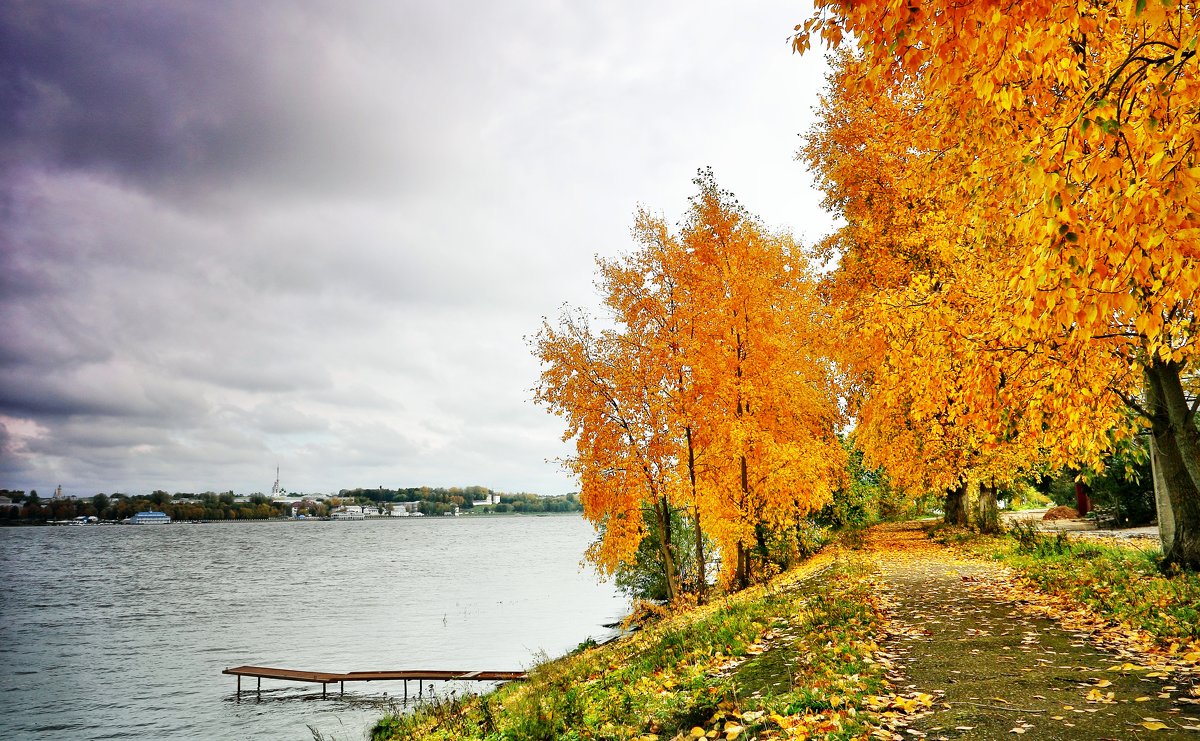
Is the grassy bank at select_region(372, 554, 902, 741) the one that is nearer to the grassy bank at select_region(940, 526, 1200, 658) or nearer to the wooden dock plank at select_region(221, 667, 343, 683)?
the grassy bank at select_region(940, 526, 1200, 658)

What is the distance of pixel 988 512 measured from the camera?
22062mm

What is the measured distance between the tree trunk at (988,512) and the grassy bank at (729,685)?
470 inches

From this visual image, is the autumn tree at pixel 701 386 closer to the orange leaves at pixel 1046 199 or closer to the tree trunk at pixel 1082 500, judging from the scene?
the orange leaves at pixel 1046 199

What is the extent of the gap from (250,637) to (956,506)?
36280 mm

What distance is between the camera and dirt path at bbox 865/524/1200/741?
5152mm

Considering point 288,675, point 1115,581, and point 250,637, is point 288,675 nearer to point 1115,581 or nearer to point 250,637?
point 250,637

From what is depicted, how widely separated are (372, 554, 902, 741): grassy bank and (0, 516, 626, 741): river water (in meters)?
9.26

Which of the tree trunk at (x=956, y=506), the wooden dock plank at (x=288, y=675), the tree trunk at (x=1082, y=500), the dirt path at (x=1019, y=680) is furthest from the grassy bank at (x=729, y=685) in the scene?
the tree trunk at (x=1082, y=500)

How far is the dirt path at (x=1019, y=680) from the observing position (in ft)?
16.9

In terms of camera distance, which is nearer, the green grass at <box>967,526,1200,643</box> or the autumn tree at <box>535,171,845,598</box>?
the green grass at <box>967,526,1200,643</box>


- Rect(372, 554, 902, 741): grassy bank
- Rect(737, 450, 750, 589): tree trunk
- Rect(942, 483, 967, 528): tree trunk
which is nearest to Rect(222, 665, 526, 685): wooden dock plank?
Rect(372, 554, 902, 741): grassy bank

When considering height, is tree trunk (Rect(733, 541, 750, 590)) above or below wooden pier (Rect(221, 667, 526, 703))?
above

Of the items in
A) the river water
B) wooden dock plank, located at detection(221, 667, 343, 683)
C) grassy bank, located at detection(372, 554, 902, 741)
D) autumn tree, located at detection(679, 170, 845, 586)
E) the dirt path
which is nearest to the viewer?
the dirt path

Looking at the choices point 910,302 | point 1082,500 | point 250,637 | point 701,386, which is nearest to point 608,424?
point 701,386
